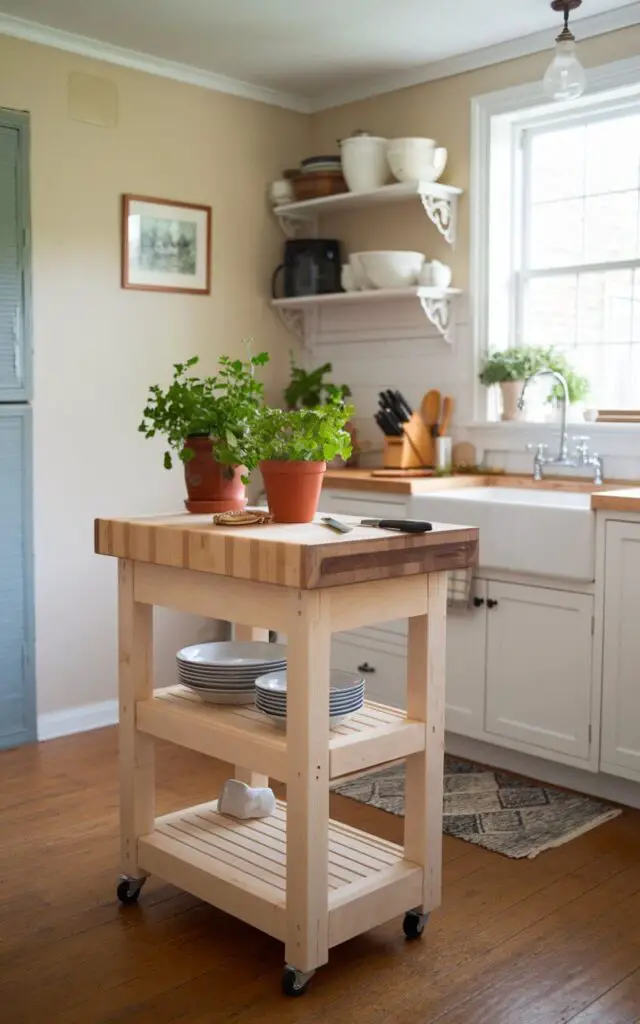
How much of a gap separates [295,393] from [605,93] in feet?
5.60

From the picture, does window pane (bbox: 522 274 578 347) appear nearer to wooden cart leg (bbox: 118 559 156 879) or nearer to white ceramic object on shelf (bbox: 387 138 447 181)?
white ceramic object on shelf (bbox: 387 138 447 181)

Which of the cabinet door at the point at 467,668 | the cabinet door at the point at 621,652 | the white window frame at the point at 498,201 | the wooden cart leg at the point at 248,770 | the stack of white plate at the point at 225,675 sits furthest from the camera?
the white window frame at the point at 498,201

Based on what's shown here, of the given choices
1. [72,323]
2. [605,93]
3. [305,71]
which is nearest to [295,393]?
[72,323]

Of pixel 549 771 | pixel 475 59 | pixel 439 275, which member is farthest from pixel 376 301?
pixel 549 771

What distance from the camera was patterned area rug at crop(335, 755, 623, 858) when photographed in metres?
3.13

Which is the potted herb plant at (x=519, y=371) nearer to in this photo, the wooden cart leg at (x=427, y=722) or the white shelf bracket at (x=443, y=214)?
the white shelf bracket at (x=443, y=214)

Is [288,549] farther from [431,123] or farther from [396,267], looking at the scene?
[431,123]

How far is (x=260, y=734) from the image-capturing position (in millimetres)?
2328

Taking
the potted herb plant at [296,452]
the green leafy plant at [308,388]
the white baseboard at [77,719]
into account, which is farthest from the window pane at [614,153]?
the white baseboard at [77,719]

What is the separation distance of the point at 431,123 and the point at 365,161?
1.02 ft

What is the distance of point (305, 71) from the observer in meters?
4.43

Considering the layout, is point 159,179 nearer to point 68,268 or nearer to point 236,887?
point 68,268

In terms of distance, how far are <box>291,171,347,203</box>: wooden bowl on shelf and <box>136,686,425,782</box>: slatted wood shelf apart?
2661 millimetres

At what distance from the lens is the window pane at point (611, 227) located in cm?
402
